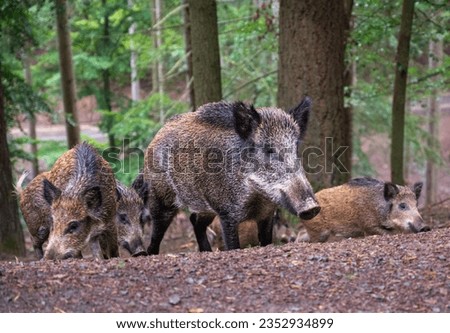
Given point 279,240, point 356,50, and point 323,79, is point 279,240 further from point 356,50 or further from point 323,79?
point 356,50

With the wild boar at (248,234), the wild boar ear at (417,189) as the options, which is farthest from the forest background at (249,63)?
the wild boar ear at (417,189)

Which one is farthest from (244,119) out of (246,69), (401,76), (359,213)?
(246,69)

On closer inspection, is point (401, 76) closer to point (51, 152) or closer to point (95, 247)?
point (95, 247)

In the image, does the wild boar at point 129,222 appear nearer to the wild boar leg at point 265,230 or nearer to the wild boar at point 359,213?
the wild boar leg at point 265,230

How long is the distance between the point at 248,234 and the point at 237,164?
6.37 feet

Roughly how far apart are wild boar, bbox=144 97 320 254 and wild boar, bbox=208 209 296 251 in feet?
3.55

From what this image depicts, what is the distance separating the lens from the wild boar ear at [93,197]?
793 cm

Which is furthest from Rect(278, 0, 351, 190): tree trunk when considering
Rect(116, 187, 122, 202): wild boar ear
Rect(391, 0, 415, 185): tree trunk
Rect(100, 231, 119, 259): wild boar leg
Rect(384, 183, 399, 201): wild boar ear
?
Rect(100, 231, 119, 259): wild boar leg

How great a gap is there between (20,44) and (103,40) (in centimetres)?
617

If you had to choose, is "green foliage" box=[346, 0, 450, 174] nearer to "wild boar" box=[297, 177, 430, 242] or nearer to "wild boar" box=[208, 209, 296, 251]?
"wild boar" box=[297, 177, 430, 242]

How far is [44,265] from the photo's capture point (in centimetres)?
614

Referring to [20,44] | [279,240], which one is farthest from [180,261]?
[20,44]

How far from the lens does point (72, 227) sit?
770cm

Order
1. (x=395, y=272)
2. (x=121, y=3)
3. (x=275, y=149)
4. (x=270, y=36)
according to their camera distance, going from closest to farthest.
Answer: (x=395, y=272)
(x=275, y=149)
(x=270, y=36)
(x=121, y=3)
